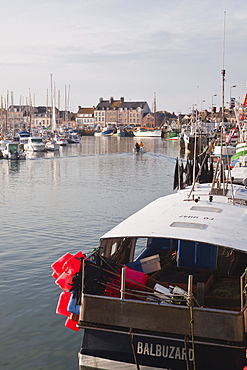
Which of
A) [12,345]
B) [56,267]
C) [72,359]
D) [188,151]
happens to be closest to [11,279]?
[12,345]

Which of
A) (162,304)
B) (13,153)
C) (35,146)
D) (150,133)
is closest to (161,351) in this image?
(162,304)

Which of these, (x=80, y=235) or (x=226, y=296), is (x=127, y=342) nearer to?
(x=226, y=296)

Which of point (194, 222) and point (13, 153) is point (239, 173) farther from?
point (13, 153)

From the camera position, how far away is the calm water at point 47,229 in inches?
601

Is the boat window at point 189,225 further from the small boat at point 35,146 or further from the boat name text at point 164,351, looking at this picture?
the small boat at point 35,146

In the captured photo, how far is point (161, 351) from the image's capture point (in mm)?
11430

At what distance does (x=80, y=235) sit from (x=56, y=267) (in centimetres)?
1561

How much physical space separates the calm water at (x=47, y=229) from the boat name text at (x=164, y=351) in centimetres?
303

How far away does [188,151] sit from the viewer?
91125 millimetres

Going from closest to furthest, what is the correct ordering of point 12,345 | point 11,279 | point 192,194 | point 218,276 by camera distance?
point 218,276 < point 12,345 < point 192,194 < point 11,279

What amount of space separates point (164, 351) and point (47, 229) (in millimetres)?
18929

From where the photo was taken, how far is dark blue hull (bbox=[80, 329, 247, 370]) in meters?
11.2

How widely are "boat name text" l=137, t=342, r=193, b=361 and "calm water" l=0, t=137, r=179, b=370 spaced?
9.95 ft

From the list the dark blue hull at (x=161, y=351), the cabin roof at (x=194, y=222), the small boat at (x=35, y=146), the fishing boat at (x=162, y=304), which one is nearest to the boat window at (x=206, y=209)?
the cabin roof at (x=194, y=222)
